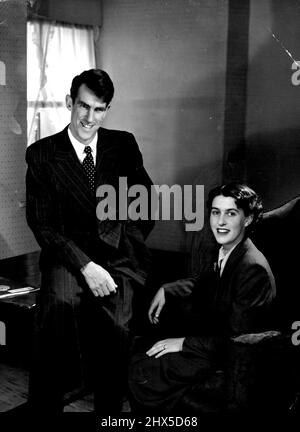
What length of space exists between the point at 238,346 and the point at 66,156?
876 millimetres

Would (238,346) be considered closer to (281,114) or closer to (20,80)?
(281,114)

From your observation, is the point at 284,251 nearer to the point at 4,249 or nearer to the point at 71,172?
the point at 71,172

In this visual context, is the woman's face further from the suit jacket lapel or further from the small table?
the small table

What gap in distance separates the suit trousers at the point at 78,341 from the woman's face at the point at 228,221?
1.34 ft

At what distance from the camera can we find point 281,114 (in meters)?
1.99

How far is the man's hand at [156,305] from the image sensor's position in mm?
2057

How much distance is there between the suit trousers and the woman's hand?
0.14m

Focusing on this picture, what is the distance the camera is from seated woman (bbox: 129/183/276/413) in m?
1.86

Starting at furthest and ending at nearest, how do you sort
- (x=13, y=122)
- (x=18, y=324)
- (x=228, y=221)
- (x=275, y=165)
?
(x=18, y=324) → (x=13, y=122) → (x=275, y=165) → (x=228, y=221)

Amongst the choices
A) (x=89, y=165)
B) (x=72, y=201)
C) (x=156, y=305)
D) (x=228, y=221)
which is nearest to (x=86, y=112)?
(x=89, y=165)

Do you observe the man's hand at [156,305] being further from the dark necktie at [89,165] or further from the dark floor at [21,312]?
the dark necktie at [89,165]

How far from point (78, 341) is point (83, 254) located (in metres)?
0.34

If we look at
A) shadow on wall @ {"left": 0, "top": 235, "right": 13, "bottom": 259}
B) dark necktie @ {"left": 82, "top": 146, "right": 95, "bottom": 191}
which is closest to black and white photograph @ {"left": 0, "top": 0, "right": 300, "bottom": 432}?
dark necktie @ {"left": 82, "top": 146, "right": 95, "bottom": 191}

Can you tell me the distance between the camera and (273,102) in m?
1.99
